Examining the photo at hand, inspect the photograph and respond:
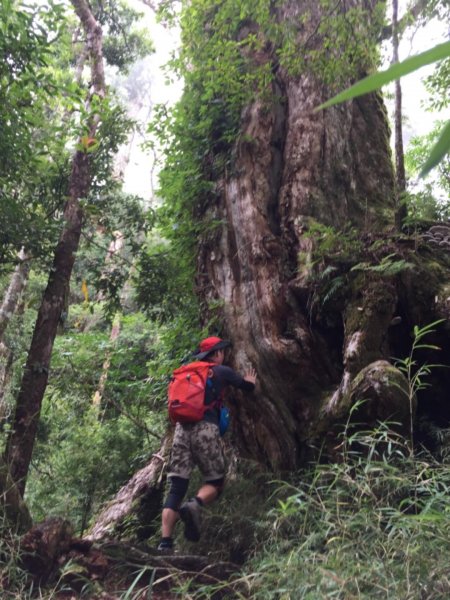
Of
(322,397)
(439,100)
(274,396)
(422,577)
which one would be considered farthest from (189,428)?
(439,100)

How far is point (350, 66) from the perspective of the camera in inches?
209

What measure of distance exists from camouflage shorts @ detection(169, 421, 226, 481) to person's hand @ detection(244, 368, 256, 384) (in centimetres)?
59

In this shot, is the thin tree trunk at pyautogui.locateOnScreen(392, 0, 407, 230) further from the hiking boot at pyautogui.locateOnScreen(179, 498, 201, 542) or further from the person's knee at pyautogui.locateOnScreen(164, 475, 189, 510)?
the hiking boot at pyautogui.locateOnScreen(179, 498, 201, 542)

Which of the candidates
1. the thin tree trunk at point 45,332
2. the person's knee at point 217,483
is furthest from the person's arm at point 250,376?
the thin tree trunk at point 45,332

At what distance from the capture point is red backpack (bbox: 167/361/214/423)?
4.52 meters

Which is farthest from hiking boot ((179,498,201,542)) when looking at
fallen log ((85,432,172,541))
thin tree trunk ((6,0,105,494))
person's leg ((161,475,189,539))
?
fallen log ((85,432,172,541))

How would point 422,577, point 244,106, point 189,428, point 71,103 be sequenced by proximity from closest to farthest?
point 422,577
point 189,428
point 71,103
point 244,106

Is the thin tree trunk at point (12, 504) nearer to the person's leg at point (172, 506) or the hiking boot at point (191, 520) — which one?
the person's leg at point (172, 506)

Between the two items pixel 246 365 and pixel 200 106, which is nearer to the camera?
pixel 246 365

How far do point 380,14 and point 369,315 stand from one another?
3.57 meters

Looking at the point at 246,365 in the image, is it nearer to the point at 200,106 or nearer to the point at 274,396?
the point at 274,396

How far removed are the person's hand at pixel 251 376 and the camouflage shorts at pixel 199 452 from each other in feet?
1.92

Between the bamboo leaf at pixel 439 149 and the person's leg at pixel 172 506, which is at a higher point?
the bamboo leaf at pixel 439 149

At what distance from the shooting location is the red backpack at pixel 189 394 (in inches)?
178
